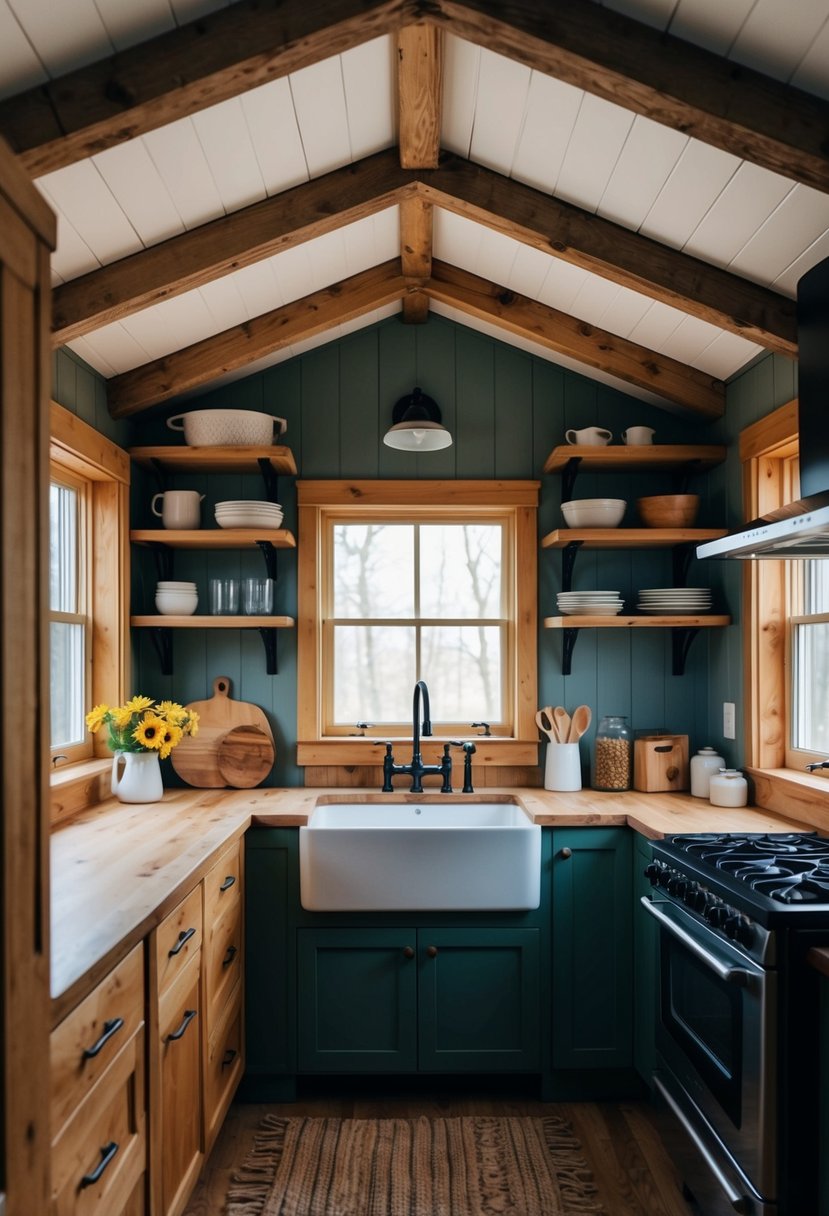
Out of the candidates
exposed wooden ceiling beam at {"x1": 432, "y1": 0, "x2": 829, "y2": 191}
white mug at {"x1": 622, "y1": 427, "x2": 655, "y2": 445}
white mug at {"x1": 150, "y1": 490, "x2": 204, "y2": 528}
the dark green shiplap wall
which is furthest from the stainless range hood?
white mug at {"x1": 150, "y1": 490, "x2": 204, "y2": 528}

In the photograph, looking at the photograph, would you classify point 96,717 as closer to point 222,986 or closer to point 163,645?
point 163,645

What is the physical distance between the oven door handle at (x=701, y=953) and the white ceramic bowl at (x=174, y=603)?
1.89 meters

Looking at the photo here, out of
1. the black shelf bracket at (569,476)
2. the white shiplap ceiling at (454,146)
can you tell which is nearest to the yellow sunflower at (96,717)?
the white shiplap ceiling at (454,146)

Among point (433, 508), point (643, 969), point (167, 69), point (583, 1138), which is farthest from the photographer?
point (433, 508)

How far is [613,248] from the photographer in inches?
104

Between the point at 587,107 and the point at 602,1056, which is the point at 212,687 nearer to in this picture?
the point at 602,1056

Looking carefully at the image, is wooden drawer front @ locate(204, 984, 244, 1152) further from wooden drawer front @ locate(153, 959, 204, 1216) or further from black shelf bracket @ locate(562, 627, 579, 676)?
black shelf bracket @ locate(562, 627, 579, 676)

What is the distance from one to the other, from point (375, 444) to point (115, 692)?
1356 millimetres

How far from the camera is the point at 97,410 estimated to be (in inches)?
124

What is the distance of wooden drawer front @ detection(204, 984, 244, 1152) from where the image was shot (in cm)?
248

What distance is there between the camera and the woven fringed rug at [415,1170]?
2492mm

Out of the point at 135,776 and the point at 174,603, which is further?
the point at 174,603

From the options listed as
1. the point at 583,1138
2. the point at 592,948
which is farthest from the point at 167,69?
the point at 583,1138

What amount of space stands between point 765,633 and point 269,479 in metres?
1.86
